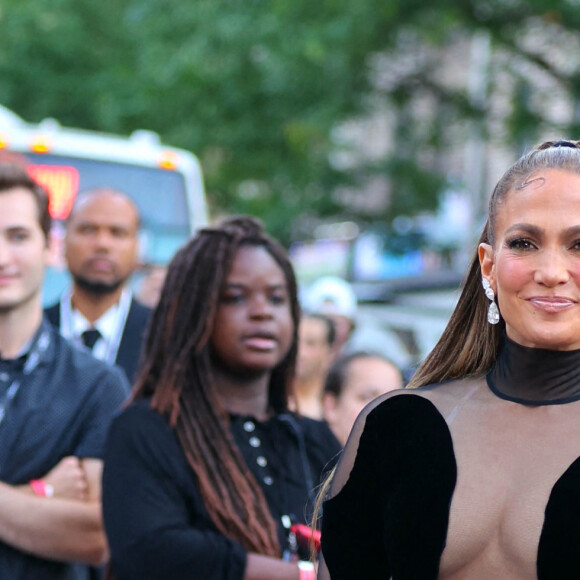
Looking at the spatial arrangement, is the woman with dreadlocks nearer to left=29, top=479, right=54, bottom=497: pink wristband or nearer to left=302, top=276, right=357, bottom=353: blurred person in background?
left=29, top=479, right=54, bottom=497: pink wristband

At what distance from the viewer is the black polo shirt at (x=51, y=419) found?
350cm

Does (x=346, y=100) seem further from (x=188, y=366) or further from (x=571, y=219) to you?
(x=571, y=219)

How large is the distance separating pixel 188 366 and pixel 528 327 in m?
1.51

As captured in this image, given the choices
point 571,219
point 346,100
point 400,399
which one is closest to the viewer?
point 571,219

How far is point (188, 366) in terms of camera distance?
3.58m

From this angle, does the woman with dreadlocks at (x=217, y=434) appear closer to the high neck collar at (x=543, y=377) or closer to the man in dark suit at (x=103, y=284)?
the high neck collar at (x=543, y=377)

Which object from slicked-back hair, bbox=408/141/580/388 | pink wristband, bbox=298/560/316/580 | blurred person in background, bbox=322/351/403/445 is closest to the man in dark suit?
blurred person in background, bbox=322/351/403/445

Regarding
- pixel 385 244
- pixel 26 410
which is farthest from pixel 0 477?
pixel 385 244

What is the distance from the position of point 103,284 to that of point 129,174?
565cm

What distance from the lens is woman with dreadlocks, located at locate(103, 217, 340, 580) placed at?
3.18 m

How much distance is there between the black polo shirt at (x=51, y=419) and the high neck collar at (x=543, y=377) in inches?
65.1

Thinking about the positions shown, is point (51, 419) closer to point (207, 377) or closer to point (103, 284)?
point (207, 377)

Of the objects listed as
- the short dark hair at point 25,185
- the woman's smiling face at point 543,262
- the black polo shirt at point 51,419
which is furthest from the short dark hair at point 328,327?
the woman's smiling face at point 543,262

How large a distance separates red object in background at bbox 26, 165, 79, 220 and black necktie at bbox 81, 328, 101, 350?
5.20 meters
